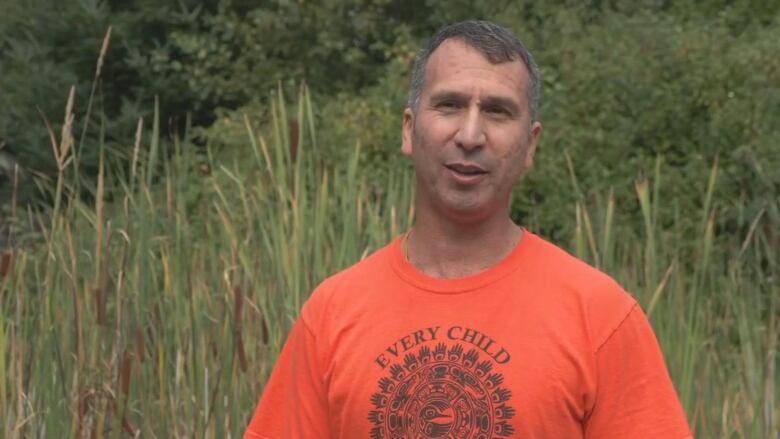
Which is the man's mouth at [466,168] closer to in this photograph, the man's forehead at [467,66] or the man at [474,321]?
the man at [474,321]

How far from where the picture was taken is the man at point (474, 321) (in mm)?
2572

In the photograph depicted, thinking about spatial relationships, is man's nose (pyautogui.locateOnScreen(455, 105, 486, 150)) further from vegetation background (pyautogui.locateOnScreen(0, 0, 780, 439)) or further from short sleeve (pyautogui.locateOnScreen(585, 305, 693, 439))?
vegetation background (pyautogui.locateOnScreen(0, 0, 780, 439))

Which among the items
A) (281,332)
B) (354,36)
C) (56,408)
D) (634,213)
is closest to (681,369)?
(281,332)

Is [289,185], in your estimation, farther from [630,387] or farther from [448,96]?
[630,387]

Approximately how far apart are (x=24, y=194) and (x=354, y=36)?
8.60 ft

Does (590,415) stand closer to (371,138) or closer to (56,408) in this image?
(56,408)

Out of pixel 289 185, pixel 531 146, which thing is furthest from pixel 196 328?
pixel 531 146

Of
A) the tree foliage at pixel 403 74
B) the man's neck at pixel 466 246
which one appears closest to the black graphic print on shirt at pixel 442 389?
the man's neck at pixel 466 246

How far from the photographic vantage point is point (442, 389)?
102 inches

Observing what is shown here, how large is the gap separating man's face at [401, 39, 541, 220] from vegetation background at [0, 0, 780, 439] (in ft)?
3.30

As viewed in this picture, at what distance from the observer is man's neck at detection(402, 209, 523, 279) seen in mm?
2689

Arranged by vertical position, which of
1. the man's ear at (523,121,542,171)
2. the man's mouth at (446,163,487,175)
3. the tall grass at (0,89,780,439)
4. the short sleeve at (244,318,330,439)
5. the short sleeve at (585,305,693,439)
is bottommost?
the tall grass at (0,89,780,439)

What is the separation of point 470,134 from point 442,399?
41 cm

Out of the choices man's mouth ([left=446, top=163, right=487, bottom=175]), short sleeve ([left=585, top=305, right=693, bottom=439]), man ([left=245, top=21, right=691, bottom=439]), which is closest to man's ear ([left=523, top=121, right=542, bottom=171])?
man ([left=245, top=21, right=691, bottom=439])
